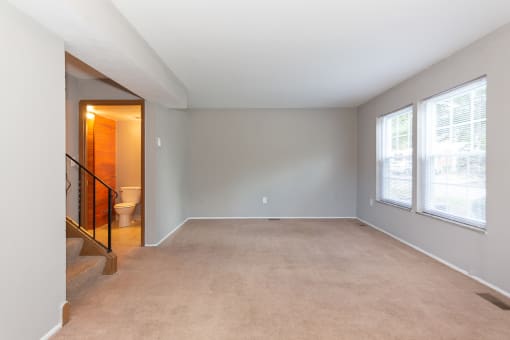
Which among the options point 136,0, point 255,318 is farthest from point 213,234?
point 136,0

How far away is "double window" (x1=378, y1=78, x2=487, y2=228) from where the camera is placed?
3098 millimetres

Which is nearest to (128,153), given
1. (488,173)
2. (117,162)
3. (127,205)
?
(117,162)

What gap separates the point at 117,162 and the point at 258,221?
3518mm

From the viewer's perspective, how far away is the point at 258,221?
6191 mm

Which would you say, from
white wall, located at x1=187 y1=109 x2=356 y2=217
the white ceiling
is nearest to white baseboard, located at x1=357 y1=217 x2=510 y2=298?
white wall, located at x1=187 y1=109 x2=356 y2=217

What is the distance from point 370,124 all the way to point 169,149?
12.3 feet

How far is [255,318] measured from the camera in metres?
2.27

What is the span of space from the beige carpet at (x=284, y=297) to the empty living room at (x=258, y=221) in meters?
0.02

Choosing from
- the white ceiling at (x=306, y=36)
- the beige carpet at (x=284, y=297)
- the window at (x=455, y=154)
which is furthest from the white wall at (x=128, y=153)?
the window at (x=455, y=154)

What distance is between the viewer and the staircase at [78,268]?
8.64 feet

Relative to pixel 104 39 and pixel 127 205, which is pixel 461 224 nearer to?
pixel 104 39

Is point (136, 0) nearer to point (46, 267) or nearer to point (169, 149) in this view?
point (46, 267)

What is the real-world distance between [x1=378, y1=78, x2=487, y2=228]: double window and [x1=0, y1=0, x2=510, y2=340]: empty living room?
0.02 metres

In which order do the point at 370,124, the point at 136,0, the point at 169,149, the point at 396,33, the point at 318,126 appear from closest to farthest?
1. the point at 136,0
2. the point at 396,33
3. the point at 169,149
4. the point at 370,124
5. the point at 318,126
